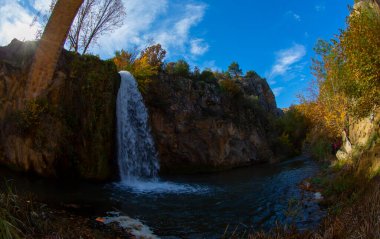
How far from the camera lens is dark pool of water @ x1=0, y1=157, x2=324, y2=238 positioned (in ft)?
24.9

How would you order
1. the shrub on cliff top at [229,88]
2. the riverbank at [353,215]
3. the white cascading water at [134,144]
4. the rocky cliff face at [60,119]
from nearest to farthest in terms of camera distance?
the riverbank at [353,215] < the rocky cliff face at [60,119] < the white cascading water at [134,144] < the shrub on cliff top at [229,88]

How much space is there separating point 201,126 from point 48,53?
43.3ft

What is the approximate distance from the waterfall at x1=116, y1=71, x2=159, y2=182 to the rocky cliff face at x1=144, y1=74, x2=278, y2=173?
2348 millimetres

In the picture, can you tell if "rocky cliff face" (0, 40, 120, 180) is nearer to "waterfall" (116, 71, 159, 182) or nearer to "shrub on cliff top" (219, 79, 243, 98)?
"waterfall" (116, 71, 159, 182)

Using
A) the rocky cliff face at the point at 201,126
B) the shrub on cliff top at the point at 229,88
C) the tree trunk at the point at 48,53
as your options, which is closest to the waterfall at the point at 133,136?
the rocky cliff face at the point at 201,126

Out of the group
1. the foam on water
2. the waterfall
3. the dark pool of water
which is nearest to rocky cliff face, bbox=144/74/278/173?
the waterfall

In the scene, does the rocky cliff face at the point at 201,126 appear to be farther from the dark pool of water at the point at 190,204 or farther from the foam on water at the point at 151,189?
the dark pool of water at the point at 190,204

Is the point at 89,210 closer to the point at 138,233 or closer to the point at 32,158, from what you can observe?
the point at 138,233

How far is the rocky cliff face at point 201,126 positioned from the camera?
20953 mm

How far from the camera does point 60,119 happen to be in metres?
13.0

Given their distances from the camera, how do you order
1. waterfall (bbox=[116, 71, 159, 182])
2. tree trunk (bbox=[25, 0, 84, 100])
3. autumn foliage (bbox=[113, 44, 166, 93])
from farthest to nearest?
autumn foliage (bbox=[113, 44, 166, 93]) < waterfall (bbox=[116, 71, 159, 182]) < tree trunk (bbox=[25, 0, 84, 100])

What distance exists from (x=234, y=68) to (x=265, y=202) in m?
54.3

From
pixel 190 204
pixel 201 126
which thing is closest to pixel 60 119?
pixel 190 204

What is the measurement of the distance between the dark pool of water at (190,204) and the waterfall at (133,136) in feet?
6.73
